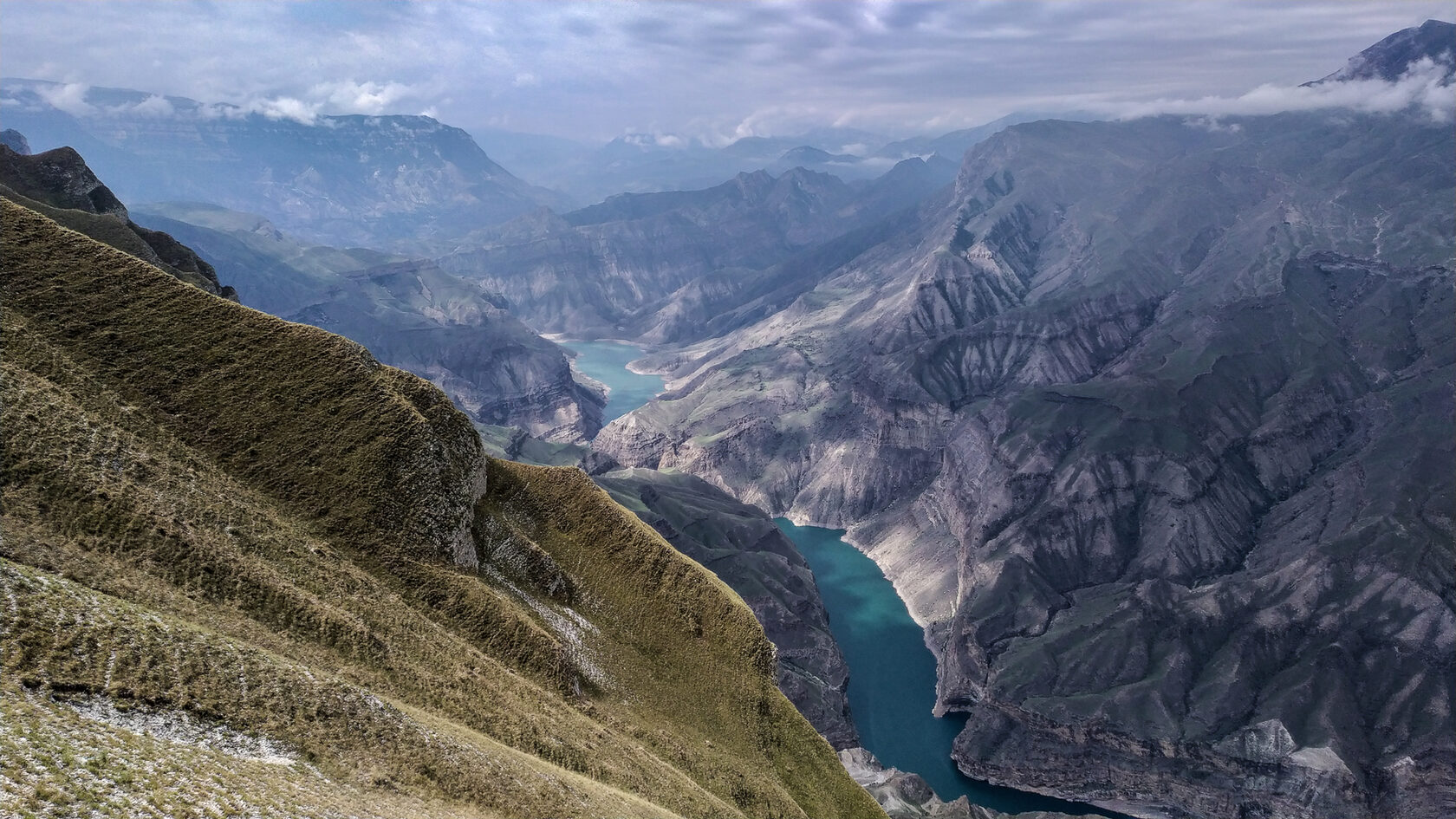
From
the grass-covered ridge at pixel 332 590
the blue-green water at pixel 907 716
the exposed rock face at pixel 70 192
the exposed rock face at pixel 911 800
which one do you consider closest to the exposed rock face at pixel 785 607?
the blue-green water at pixel 907 716

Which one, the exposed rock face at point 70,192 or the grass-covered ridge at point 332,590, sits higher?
the exposed rock face at point 70,192

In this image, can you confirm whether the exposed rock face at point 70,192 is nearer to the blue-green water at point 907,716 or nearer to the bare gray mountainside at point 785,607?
the bare gray mountainside at point 785,607

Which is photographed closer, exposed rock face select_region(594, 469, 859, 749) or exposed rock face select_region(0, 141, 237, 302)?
exposed rock face select_region(0, 141, 237, 302)

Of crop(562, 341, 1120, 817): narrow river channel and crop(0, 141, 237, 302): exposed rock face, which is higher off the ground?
crop(0, 141, 237, 302): exposed rock face

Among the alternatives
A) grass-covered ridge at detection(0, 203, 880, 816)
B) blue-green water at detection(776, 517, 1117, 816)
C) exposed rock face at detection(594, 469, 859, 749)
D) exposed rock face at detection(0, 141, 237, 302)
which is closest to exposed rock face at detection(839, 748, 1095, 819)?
exposed rock face at detection(594, 469, 859, 749)

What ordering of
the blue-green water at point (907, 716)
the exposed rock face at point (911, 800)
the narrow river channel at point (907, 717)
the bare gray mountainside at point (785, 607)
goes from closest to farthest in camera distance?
the exposed rock face at point (911, 800) < the narrow river channel at point (907, 717) < the blue-green water at point (907, 716) < the bare gray mountainside at point (785, 607)

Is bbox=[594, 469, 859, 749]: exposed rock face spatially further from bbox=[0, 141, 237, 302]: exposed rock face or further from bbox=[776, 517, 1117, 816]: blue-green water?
bbox=[0, 141, 237, 302]: exposed rock face

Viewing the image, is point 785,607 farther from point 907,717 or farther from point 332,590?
point 332,590

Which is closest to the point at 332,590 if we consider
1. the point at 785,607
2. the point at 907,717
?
the point at 785,607
